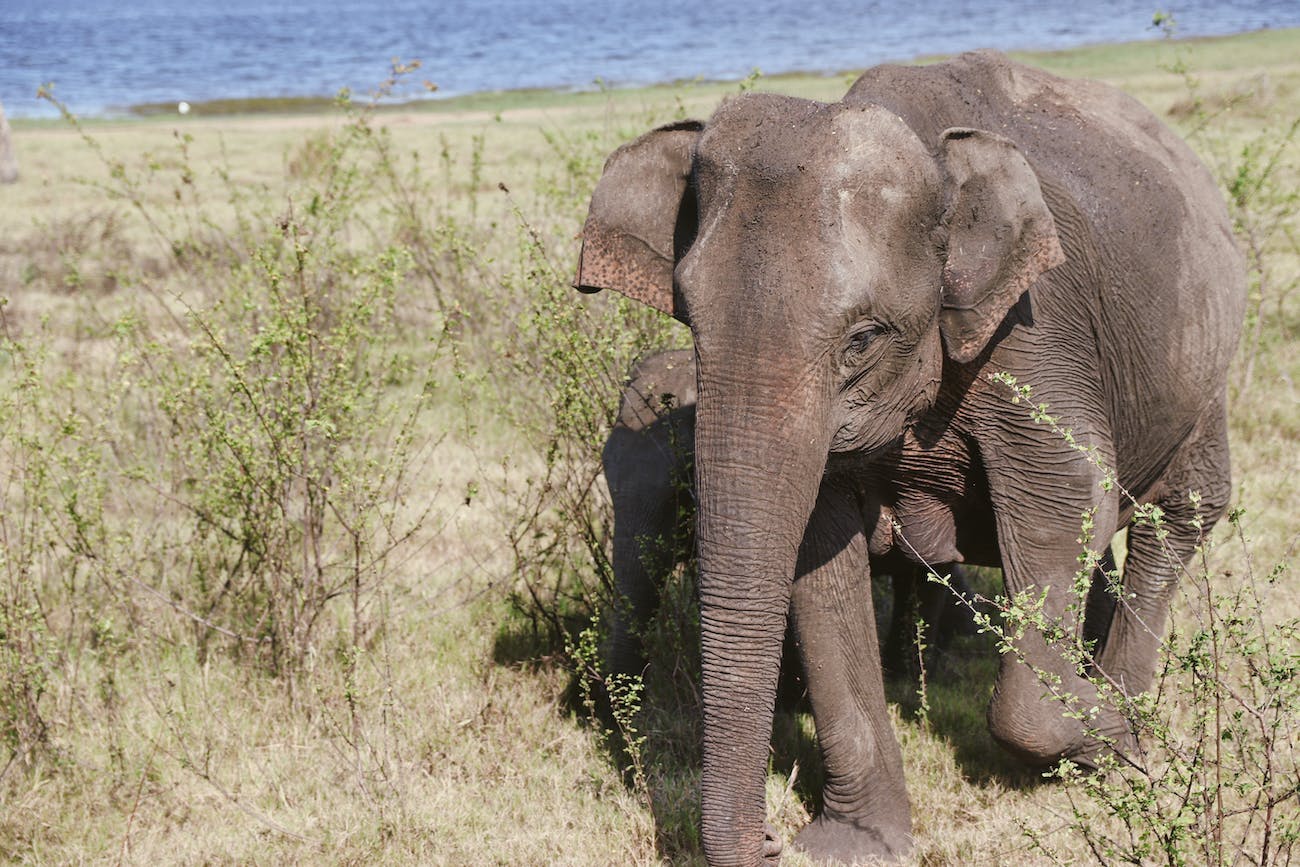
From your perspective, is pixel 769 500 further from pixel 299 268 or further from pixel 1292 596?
pixel 1292 596

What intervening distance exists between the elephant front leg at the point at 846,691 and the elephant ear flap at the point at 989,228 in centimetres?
96

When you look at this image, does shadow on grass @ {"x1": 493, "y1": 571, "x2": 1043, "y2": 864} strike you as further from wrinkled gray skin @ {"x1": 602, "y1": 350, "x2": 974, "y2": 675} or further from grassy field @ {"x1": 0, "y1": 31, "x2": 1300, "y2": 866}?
wrinkled gray skin @ {"x1": 602, "y1": 350, "x2": 974, "y2": 675}

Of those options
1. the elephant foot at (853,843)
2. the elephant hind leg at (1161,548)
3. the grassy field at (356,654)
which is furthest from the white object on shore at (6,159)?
the elephant foot at (853,843)

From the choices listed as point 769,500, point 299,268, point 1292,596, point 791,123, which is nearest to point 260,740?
point 299,268

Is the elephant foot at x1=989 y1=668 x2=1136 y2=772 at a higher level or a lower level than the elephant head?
lower

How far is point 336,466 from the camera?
18.0 ft

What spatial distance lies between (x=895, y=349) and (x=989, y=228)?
16.8 inches

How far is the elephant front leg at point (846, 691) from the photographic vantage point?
4.68 meters

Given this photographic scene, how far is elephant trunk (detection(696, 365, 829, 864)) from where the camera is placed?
3.57 m

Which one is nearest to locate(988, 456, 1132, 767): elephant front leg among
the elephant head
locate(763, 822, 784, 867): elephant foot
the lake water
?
the elephant head

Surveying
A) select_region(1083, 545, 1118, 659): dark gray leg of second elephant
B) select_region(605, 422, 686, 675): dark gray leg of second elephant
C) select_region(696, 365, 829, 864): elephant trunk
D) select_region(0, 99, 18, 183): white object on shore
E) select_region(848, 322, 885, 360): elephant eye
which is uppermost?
select_region(848, 322, 885, 360): elephant eye

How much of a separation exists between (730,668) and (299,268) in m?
2.60

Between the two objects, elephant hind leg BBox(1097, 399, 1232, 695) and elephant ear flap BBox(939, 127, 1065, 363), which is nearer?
elephant ear flap BBox(939, 127, 1065, 363)

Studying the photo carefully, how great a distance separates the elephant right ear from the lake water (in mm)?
30037
